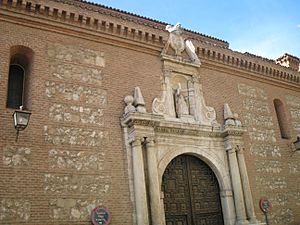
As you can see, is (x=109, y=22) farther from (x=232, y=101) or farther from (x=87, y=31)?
(x=232, y=101)

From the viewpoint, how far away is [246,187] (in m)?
10.3

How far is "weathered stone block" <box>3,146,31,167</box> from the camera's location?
24.5 ft

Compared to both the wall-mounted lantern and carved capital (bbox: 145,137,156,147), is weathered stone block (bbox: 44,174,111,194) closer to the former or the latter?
the wall-mounted lantern

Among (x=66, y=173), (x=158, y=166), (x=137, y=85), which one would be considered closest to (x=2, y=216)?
(x=66, y=173)

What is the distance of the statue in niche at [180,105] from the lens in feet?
34.3

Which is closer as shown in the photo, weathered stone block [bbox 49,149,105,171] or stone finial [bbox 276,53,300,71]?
weathered stone block [bbox 49,149,105,171]

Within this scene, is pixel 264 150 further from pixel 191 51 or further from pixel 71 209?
pixel 71 209

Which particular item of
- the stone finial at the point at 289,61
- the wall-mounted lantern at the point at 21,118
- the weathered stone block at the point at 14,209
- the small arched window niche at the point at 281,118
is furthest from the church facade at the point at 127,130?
the stone finial at the point at 289,61

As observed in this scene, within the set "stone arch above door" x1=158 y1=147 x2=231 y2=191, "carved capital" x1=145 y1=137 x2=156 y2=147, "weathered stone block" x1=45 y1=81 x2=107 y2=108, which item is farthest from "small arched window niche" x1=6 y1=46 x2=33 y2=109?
"stone arch above door" x1=158 y1=147 x2=231 y2=191

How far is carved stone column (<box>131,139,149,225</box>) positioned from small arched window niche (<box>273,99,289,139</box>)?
695 cm

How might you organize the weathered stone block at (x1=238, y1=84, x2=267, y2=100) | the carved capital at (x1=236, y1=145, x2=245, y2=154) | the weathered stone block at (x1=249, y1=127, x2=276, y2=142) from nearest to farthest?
the carved capital at (x1=236, y1=145, x2=245, y2=154)
the weathered stone block at (x1=249, y1=127, x2=276, y2=142)
the weathered stone block at (x1=238, y1=84, x2=267, y2=100)

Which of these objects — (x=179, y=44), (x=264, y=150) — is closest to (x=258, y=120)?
(x=264, y=150)

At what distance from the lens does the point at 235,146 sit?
10.6 meters

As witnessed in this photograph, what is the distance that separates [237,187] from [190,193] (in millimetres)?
1522
